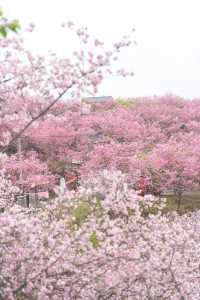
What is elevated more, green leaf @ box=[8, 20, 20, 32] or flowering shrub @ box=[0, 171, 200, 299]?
green leaf @ box=[8, 20, 20, 32]

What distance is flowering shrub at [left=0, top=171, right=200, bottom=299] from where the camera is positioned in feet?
21.2

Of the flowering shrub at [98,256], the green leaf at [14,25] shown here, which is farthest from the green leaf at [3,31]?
the flowering shrub at [98,256]

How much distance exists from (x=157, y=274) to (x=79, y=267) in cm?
111

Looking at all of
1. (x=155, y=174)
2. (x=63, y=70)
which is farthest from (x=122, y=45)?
(x=155, y=174)

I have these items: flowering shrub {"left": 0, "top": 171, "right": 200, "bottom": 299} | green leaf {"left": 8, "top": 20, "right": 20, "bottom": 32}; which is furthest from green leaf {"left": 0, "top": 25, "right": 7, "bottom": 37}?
flowering shrub {"left": 0, "top": 171, "right": 200, "bottom": 299}

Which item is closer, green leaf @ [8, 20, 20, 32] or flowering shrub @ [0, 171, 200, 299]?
green leaf @ [8, 20, 20, 32]

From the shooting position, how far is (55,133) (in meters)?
30.8

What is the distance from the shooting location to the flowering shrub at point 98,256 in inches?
255

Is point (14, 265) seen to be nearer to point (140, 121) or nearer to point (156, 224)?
point (156, 224)

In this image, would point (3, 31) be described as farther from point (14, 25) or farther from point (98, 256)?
point (98, 256)

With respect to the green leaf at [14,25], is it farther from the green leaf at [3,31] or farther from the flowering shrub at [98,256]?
the flowering shrub at [98,256]

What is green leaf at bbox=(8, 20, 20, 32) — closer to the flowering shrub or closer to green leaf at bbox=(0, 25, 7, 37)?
green leaf at bbox=(0, 25, 7, 37)

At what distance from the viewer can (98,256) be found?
6.81 metres

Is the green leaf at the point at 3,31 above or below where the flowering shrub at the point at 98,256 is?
above
